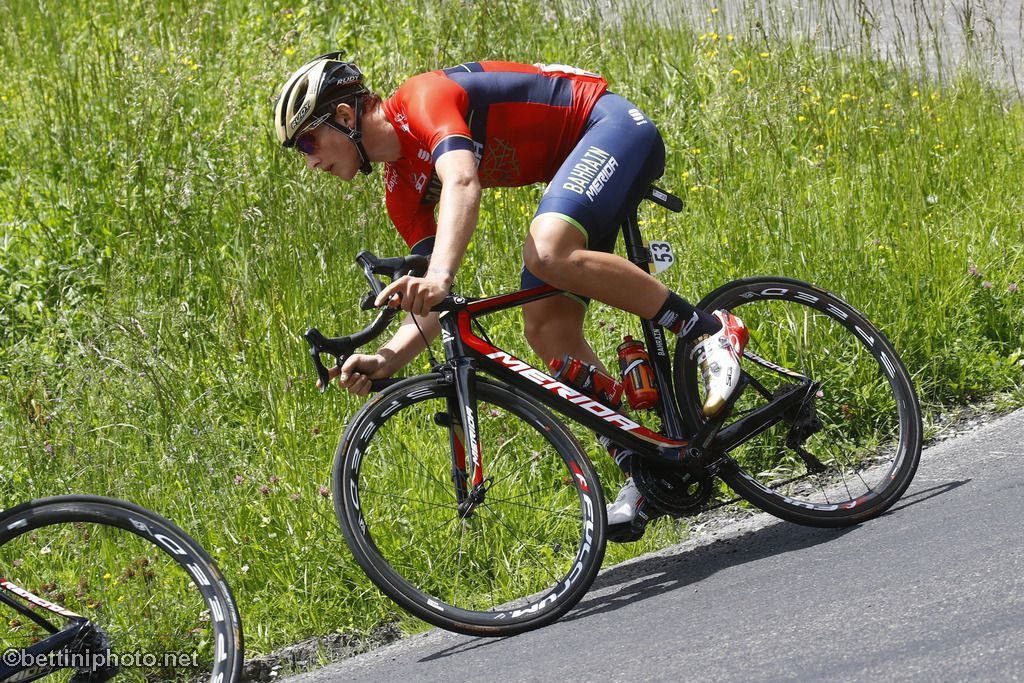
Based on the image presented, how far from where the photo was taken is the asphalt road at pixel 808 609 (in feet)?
10.7

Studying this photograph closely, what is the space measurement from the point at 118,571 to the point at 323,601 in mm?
805

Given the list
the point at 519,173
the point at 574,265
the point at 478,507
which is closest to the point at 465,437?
the point at 478,507

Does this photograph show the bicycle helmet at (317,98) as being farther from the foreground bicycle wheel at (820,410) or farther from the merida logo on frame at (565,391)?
the foreground bicycle wheel at (820,410)

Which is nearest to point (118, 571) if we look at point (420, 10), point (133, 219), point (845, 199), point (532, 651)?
point (532, 651)

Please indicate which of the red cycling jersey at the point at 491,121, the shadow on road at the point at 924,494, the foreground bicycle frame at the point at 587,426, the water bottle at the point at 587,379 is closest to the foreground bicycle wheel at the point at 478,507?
the foreground bicycle frame at the point at 587,426

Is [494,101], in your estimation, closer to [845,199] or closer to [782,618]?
[782,618]

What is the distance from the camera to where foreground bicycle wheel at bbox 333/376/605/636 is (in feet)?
13.2

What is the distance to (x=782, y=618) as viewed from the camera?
11.9 ft

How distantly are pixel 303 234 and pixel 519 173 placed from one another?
2.23 metres

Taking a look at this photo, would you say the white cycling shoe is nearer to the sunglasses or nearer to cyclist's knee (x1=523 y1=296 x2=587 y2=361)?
cyclist's knee (x1=523 y1=296 x2=587 y2=361)

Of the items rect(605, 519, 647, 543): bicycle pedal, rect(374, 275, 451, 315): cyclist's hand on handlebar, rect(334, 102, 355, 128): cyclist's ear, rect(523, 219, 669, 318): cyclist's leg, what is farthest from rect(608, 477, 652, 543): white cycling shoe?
rect(334, 102, 355, 128): cyclist's ear

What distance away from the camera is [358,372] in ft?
13.4

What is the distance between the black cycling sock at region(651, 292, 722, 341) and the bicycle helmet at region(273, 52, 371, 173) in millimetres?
1213

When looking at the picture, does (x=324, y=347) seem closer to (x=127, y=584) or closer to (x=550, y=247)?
(x=550, y=247)
